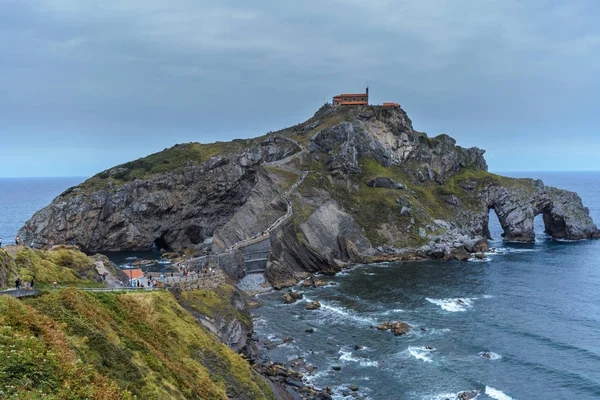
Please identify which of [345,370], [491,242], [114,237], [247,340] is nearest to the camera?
[345,370]

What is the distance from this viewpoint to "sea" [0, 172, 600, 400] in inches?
1896

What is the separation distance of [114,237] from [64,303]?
9802 cm

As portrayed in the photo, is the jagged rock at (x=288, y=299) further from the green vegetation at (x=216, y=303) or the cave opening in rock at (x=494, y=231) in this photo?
the cave opening in rock at (x=494, y=231)

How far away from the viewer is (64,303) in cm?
2745

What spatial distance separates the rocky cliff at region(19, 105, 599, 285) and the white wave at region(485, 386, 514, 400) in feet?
168

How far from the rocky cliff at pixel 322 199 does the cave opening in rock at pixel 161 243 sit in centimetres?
41

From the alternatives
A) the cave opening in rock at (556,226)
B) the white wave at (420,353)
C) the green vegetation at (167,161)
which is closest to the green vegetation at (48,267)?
the white wave at (420,353)

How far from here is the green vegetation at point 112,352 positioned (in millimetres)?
18641

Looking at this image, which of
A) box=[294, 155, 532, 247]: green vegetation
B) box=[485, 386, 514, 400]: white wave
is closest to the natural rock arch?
box=[294, 155, 532, 247]: green vegetation

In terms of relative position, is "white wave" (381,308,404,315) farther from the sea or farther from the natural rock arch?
the natural rock arch

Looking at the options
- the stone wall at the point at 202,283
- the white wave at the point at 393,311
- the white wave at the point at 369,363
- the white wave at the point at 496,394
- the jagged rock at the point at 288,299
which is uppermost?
the stone wall at the point at 202,283

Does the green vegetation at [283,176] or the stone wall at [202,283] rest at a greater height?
the green vegetation at [283,176]

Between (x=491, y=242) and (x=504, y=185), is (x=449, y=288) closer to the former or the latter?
(x=491, y=242)

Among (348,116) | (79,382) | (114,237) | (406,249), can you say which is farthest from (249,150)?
(79,382)
